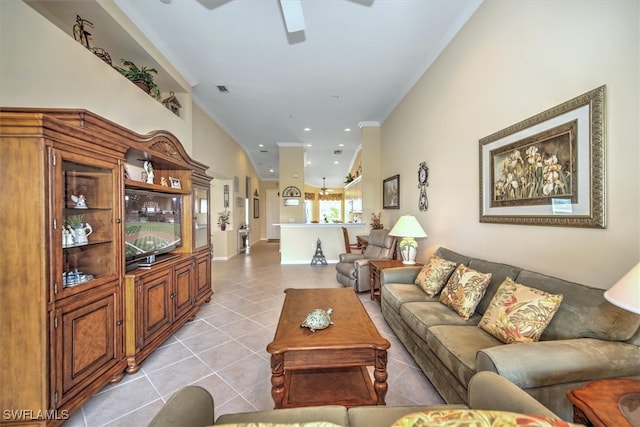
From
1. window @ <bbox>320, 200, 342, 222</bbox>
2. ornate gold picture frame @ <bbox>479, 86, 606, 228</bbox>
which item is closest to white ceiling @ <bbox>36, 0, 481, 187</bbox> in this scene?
ornate gold picture frame @ <bbox>479, 86, 606, 228</bbox>

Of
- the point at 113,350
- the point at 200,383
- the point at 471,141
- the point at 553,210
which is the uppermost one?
the point at 471,141

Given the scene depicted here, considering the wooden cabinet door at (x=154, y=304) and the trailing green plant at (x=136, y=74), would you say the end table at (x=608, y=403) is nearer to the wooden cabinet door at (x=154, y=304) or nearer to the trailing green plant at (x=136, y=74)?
the wooden cabinet door at (x=154, y=304)

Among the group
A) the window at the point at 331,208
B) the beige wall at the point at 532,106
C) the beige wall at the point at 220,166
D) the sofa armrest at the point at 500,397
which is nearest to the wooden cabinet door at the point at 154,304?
the sofa armrest at the point at 500,397

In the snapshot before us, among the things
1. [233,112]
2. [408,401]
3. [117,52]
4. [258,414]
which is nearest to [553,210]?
[408,401]

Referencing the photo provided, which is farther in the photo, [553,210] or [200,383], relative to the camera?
[200,383]

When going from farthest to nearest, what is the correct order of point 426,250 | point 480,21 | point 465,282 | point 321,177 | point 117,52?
point 321,177
point 426,250
point 117,52
point 480,21
point 465,282

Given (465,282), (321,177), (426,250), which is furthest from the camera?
(321,177)

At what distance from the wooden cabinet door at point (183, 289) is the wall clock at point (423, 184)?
3.24 meters

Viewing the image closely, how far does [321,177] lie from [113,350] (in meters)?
11.3

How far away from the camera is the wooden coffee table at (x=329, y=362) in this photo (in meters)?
1.48

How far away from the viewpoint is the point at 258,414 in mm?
1000

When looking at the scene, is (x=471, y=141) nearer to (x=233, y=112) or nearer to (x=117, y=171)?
(x=117, y=171)

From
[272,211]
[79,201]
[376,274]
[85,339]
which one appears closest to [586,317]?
[376,274]

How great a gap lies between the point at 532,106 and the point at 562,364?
1751mm
